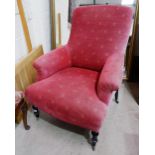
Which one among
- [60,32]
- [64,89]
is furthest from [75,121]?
[60,32]

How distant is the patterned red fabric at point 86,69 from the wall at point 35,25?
0.45 metres

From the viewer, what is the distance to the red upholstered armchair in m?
1.10

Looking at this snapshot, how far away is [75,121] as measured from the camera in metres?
1.14

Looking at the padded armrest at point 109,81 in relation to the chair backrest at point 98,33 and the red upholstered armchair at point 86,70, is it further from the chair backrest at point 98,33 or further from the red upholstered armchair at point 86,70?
the chair backrest at point 98,33

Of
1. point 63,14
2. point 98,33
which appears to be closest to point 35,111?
point 98,33

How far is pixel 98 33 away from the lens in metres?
1.50

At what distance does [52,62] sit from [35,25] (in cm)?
80

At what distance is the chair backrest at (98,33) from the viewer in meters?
1.43

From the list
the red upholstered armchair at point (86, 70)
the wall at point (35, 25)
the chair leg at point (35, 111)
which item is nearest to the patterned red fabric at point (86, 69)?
the red upholstered armchair at point (86, 70)

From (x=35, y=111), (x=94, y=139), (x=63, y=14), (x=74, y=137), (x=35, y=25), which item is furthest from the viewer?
(x=63, y=14)

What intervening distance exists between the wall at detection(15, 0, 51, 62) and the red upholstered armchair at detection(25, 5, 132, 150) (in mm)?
456

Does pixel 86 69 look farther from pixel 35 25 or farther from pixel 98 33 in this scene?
pixel 35 25
